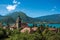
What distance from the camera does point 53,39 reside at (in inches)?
843

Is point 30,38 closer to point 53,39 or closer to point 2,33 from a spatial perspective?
point 53,39

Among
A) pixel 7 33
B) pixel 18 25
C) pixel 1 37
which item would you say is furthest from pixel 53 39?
pixel 18 25

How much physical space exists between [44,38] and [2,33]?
58.0ft

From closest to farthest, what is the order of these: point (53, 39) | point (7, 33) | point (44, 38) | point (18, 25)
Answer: point (53, 39), point (44, 38), point (7, 33), point (18, 25)

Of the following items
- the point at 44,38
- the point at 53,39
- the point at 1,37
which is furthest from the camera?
the point at 1,37

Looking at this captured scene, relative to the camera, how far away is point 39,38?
78.6 feet

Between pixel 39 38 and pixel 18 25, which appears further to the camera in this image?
pixel 18 25

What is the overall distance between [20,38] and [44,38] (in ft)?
15.5

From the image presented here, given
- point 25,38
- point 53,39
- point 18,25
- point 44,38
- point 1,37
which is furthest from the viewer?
point 18,25

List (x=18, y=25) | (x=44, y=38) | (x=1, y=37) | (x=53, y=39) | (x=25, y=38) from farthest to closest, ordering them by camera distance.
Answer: (x=18, y=25) < (x=1, y=37) < (x=44, y=38) < (x=25, y=38) < (x=53, y=39)

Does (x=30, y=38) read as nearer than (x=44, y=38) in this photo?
Yes

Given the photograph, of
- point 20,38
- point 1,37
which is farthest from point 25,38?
point 1,37

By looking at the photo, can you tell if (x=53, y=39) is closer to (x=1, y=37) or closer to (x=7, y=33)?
(x=1, y=37)

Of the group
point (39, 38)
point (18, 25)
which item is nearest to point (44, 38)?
point (39, 38)
